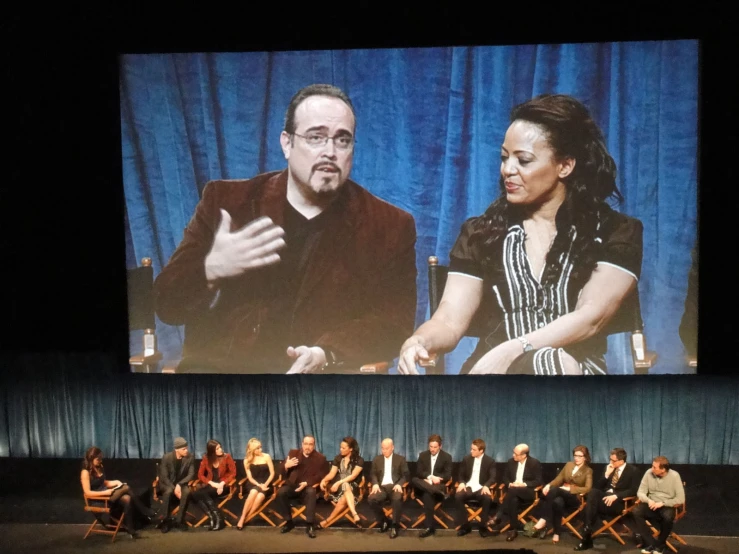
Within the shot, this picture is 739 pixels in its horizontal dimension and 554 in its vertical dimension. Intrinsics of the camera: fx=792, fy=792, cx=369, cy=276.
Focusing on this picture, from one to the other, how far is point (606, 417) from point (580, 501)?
2.06m

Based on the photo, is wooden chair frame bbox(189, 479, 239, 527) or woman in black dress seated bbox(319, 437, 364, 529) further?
wooden chair frame bbox(189, 479, 239, 527)

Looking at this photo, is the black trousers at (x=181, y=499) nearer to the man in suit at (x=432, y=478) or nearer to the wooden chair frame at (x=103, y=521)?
the wooden chair frame at (x=103, y=521)

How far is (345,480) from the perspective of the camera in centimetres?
756

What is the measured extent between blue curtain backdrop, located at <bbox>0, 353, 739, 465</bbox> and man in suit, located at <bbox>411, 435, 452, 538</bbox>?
1.66 meters

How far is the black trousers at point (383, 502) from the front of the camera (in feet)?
24.2

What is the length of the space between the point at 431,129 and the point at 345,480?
3.78m

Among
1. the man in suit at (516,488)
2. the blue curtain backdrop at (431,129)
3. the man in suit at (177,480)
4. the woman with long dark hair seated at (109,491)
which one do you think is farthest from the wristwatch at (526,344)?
the woman with long dark hair seated at (109,491)

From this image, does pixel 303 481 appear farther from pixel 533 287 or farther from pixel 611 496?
pixel 533 287

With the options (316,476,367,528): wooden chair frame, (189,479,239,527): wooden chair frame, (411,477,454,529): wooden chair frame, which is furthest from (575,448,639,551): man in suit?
(189,479,239,527): wooden chair frame

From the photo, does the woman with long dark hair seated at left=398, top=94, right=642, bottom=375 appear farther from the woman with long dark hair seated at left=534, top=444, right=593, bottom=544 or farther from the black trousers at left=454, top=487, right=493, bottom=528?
the black trousers at left=454, top=487, right=493, bottom=528

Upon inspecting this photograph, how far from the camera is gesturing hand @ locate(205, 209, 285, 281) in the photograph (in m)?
8.88

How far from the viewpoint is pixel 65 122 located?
30.1ft

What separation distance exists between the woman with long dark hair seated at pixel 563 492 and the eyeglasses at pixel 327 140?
395cm

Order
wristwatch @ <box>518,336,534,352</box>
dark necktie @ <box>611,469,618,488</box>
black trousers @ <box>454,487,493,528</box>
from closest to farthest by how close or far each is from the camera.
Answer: dark necktie @ <box>611,469,618,488</box>
black trousers @ <box>454,487,493,528</box>
wristwatch @ <box>518,336,534,352</box>
